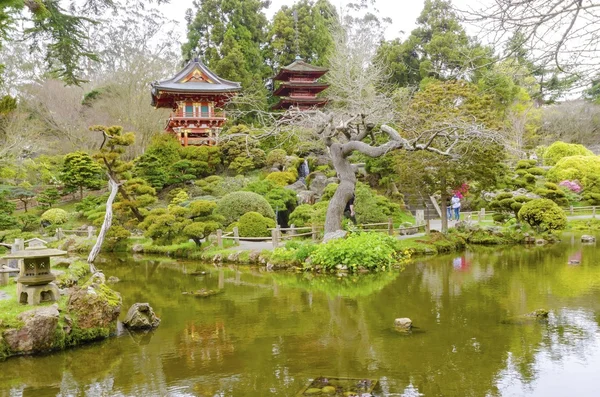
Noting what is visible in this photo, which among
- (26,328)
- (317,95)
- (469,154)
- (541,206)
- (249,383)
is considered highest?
(317,95)

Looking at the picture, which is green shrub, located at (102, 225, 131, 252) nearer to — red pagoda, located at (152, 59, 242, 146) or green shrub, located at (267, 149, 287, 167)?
green shrub, located at (267, 149, 287, 167)

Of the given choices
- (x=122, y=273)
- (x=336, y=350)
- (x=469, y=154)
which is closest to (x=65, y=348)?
(x=336, y=350)

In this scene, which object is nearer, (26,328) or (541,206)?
(26,328)

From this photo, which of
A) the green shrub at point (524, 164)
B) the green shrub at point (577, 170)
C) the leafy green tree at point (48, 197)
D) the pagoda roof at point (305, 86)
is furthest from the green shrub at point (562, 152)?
the leafy green tree at point (48, 197)

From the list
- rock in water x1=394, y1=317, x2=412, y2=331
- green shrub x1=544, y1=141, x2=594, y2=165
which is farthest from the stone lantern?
green shrub x1=544, y1=141, x2=594, y2=165

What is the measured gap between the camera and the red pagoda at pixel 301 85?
29.1 metres

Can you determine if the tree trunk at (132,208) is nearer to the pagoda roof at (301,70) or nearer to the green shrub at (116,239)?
the green shrub at (116,239)

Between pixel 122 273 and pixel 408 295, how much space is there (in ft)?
26.4

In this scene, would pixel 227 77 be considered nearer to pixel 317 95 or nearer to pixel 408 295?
pixel 317 95

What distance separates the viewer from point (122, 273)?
1312cm

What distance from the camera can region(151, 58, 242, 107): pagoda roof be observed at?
81.3ft

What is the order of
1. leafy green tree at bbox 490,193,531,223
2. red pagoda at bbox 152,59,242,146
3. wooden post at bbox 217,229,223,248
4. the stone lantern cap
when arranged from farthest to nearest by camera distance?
red pagoda at bbox 152,59,242,146
leafy green tree at bbox 490,193,531,223
wooden post at bbox 217,229,223,248
the stone lantern cap

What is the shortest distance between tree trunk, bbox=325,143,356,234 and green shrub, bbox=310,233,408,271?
1.17m

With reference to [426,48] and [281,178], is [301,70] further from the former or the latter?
[281,178]
